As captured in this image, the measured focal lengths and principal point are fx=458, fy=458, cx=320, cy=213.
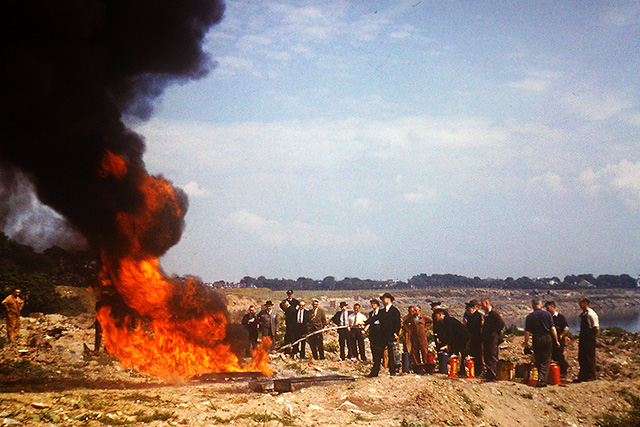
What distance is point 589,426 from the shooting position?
10.7m

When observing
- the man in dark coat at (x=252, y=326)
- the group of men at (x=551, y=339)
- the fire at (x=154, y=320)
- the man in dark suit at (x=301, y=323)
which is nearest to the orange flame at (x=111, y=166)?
the fire at (x=154, y=320)

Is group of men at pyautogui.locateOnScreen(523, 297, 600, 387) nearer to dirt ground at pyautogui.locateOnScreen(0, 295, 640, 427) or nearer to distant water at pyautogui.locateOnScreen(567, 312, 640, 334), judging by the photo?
dirt ground at pyautogui.locateOnScreen(0, 295, 640, 427)

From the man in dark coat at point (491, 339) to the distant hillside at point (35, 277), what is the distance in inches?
730

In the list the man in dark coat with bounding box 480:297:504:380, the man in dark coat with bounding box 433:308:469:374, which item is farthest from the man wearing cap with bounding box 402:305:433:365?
the man in dark coat with bounding box 480:297:504:380

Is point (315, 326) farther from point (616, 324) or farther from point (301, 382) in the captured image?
point (616, 324)

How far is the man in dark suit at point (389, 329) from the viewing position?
13.3 meters

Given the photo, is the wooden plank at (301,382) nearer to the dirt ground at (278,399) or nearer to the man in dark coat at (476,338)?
the dirt ground at (278,399)

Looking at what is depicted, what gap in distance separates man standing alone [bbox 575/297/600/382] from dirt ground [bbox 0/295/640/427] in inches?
13.4

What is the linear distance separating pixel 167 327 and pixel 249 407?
6206mm

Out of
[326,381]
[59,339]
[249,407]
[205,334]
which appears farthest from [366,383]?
[59,339]

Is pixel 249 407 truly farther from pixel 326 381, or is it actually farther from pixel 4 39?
pixel 4 39

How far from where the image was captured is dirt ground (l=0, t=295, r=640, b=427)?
9062 millimetres

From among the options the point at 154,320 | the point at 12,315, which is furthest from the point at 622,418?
the point at 12,315

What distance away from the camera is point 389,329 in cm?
1338
